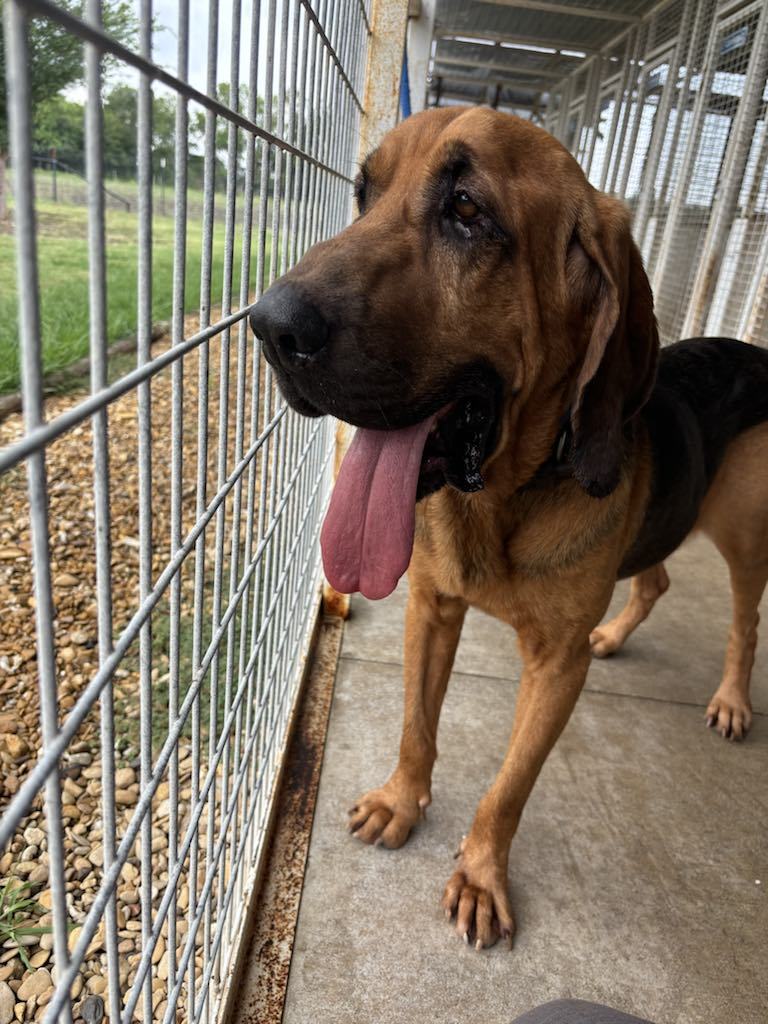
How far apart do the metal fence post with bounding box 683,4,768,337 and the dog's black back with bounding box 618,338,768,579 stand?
5.45 metres

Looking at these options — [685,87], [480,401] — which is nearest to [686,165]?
[685,87]

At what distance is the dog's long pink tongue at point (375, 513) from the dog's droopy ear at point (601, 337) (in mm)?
397

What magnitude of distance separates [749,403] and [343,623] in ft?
6.54

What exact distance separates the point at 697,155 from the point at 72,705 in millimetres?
9249

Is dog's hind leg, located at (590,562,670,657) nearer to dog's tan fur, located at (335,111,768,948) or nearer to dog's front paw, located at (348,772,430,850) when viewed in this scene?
dog's tan fur, located at (335,111,768,948)

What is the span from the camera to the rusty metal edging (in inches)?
75.3

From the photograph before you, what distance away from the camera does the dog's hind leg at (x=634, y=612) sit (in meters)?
3.58

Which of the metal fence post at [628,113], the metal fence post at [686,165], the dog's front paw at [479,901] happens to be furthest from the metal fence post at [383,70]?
the metal fence post at [628,113]

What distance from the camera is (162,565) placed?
372cm

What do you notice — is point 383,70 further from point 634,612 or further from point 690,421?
point 634,612

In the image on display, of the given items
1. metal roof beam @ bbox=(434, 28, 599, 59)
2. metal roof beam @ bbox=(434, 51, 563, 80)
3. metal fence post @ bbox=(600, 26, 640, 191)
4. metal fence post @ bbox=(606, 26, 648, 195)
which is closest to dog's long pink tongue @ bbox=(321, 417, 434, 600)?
metal fence post @ bbox=(606, 26, 648, 195)

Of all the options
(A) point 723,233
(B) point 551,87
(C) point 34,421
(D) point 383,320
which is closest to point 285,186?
(D) point 383,320

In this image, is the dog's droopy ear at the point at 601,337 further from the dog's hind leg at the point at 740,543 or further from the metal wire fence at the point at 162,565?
the dog's hind leg at the point at 740,543

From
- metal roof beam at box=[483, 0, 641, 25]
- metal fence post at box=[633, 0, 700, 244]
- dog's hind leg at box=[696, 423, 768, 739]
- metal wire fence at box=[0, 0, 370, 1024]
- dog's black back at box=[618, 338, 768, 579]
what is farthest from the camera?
metal roof beam at box=[483, 0, 641, 25]
